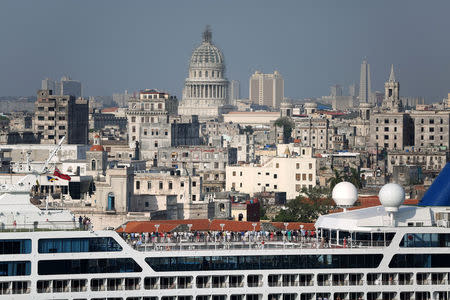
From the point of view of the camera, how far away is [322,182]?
138 metres

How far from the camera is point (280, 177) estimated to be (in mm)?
131875

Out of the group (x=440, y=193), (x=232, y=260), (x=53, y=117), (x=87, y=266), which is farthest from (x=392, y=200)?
(x=53, y=117)

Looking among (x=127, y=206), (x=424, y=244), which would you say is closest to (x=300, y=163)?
(x=127, y=206)

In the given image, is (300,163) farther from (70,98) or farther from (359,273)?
A: (359,273)

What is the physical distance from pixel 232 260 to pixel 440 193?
36.1 feet

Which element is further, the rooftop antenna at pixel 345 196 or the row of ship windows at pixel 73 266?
the rooftop antenna at pixel 345 196

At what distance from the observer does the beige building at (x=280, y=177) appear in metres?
131

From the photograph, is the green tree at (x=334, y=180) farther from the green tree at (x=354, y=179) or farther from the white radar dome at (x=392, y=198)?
the white radar dome at (x=392, y=198)

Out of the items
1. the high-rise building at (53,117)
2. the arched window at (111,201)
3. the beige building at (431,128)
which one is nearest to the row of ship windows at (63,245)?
the arched window at (111,201)

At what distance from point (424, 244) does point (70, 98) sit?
119 metres

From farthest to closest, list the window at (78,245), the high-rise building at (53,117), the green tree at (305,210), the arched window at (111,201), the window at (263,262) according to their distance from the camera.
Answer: the high-rise building at (53,117) < the green tree at (305,210) < the arched window at (111,201) < the window at (263,262) < the window at (78,245)

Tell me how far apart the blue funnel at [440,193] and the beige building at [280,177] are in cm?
6641

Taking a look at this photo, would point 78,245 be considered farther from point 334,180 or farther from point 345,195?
point 334,180

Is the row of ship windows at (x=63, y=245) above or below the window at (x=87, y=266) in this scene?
above
